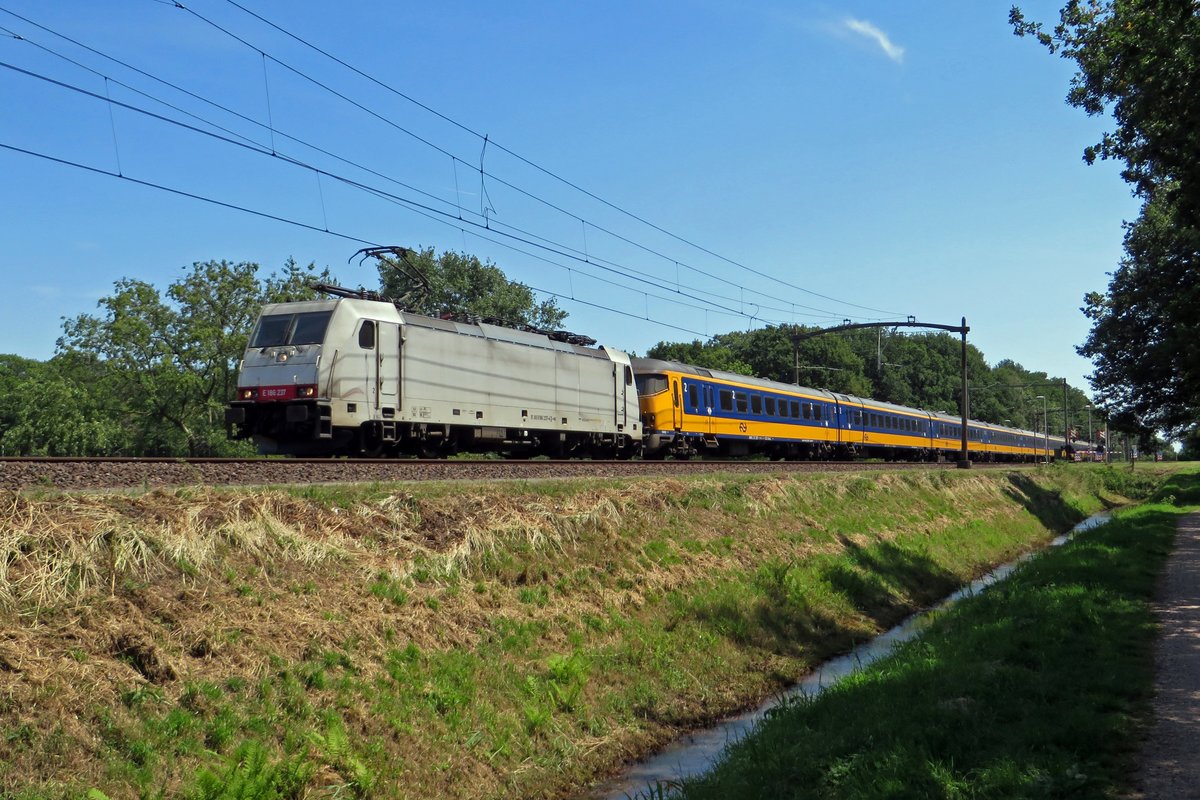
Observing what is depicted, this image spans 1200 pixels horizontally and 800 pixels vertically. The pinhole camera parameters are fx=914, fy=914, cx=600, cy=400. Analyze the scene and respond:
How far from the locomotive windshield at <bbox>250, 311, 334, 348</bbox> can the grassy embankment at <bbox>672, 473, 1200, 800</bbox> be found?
1183 centimetres

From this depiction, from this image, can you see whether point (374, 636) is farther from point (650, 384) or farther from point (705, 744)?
point (650, 384)

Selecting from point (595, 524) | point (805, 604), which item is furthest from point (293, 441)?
point (805, 604)

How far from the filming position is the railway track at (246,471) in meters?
10.8

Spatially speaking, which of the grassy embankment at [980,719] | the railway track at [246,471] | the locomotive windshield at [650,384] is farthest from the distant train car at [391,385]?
the grassy embankment at [980,719]

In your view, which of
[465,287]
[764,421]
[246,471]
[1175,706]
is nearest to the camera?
[1175,706]

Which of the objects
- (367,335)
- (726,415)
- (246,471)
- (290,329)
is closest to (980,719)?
(246,471)

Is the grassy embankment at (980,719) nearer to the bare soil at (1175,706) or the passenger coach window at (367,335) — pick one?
the bare soil at (1175,706)

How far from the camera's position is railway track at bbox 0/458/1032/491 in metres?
10.8

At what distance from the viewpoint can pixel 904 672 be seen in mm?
10703

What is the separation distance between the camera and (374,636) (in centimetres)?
942

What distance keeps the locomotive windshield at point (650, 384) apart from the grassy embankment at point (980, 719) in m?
17.3

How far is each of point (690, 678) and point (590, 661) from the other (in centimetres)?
173

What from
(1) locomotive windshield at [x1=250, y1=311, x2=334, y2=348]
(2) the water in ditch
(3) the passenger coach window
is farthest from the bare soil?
(1) locomotive windshield at [x1=250, y1=311, x2=334, y2=348]

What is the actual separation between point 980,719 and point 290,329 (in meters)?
14.7
